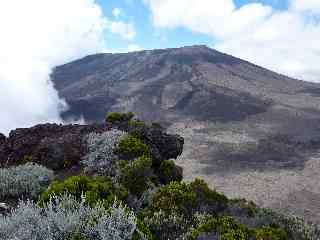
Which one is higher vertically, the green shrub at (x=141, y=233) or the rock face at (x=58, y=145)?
the rock face at (x=58, y=145)

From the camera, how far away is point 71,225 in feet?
17.0

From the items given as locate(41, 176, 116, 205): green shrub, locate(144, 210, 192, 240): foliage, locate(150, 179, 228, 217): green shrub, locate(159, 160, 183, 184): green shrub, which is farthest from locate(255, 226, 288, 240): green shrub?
locate(159, 160, 183, 184): green shrub

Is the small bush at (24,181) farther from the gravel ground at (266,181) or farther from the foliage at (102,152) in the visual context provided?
the gravel ground at (266,181)

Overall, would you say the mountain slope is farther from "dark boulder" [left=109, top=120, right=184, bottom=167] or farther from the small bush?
the small bush

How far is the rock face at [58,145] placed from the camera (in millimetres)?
10445

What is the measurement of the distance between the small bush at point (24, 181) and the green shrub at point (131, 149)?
1.39m

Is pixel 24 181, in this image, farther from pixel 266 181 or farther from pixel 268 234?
pixel 266 181

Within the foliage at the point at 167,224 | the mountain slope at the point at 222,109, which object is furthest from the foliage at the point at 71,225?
the mountain slope at the point at 222,109

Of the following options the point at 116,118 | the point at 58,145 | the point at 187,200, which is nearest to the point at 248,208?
the point at 187,200

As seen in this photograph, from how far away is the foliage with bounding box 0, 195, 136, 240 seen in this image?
5141mm

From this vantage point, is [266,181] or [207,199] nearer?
[207,199]

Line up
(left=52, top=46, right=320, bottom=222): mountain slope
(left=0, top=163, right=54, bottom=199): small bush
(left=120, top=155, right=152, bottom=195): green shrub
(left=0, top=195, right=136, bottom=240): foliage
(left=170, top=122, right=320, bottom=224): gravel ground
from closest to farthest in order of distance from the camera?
(left=0, top=195, right=136, bottom=240): foliage → (left=0, top=163, right=54, bottom=199): small bush → (left=120, top=155, right=152, bottom=195): green shrub → (left=170, top=122, right=320, bottom=224): gravel ground → (left=52, top=46, right=320, bottom=222): mountain slope

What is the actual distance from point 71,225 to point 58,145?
567cm

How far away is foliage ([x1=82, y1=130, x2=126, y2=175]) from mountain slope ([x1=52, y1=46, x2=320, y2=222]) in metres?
13.3
